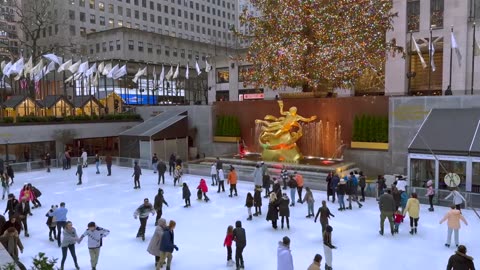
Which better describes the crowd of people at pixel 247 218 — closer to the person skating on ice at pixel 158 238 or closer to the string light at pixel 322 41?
the person skating on ice at pixel 158 238

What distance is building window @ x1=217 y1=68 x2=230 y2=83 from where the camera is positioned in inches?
1998

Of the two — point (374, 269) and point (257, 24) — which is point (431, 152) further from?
point (257, 24)

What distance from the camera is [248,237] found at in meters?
12.4

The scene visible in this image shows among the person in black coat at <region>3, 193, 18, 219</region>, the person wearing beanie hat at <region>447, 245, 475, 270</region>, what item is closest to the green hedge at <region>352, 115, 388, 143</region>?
the person wearing beanie hat at <region>447, 245, 475, 270</region>

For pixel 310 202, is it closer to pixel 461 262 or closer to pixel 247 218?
pixel 247 218

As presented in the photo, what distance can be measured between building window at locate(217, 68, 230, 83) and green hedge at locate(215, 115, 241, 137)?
2042cm

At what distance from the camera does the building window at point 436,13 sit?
31577mm

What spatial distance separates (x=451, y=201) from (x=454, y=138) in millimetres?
3706

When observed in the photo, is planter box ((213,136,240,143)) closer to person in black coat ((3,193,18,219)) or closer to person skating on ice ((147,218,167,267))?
person in black coat ((3,193,18,219))

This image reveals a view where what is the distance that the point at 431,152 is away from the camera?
17.7 m

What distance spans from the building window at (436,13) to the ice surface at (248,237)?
20594 millimetres

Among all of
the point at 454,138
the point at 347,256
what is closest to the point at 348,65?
the point at 454,138

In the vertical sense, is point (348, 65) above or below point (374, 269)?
above

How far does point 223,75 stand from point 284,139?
28.1m
